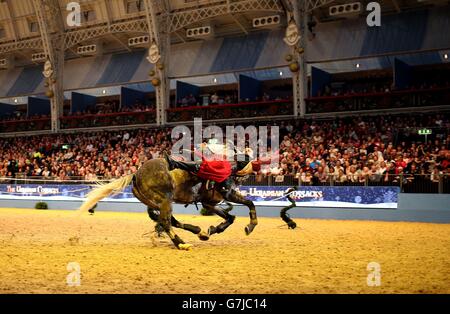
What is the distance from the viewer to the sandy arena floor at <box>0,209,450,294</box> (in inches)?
227

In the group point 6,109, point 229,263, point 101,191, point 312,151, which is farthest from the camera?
point 6,109

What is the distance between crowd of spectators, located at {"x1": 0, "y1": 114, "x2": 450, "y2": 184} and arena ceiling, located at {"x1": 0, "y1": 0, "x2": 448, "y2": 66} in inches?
253

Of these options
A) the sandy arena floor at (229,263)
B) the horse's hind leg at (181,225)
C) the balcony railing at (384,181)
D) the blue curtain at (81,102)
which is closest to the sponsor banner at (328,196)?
the balcony railing at (384,181)

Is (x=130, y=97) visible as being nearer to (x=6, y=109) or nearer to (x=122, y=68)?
(x=122, y=68)

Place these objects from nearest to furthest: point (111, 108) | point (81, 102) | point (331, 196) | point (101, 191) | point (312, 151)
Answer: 1. point (101, 191)
2. point (331, 196)
3. point (312, 151)
4. point (111, 108)
5. point (81, 102)

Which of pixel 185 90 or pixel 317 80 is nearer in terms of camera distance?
pixel 317 80

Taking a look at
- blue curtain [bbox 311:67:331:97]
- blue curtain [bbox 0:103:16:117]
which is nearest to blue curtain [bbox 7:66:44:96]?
blue curtain [bbox 0:103:16:117]

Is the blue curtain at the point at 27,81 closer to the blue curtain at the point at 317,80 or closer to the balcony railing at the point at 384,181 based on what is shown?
the blue curtain at the point at 317,80

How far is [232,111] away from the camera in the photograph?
95.7ft

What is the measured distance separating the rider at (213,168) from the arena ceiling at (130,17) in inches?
676

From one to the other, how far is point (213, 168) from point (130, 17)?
81.8 feet

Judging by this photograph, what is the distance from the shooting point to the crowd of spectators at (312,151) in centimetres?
1833

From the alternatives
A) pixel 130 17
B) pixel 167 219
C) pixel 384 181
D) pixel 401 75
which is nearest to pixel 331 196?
pixel 384 181
